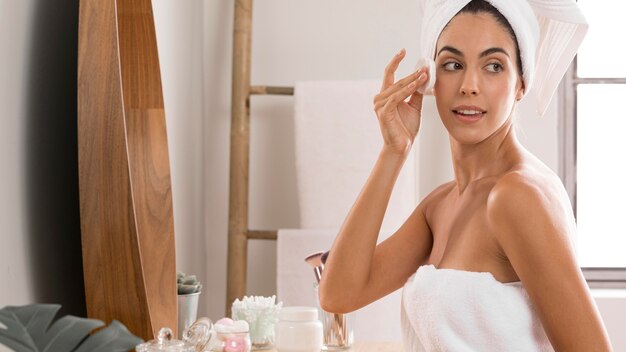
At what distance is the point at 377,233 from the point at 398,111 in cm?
18

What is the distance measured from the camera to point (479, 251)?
1034mm

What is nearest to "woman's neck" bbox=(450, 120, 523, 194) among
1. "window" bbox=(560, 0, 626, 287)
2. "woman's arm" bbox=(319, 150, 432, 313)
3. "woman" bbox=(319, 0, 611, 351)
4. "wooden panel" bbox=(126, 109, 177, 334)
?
"woman" bbox=(319, 0, 611, 351)

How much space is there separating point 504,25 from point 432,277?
329mm

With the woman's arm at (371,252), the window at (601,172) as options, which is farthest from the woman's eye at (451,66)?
the window at (601,172)

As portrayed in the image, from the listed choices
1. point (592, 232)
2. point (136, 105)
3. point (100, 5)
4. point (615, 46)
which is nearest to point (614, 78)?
point (615, 46)

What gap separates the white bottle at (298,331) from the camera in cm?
165

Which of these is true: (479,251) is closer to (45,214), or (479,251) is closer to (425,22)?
(425,22)

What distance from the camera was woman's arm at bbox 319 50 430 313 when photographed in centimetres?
121

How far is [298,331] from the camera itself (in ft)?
5.43

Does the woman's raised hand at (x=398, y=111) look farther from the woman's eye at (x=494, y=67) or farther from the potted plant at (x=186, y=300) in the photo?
the potted plant at (x=186, y=300)

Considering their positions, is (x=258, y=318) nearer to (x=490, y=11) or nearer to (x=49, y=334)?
(x=490, y=11)

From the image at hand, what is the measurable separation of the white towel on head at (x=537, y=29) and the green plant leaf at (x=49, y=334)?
0.66 m

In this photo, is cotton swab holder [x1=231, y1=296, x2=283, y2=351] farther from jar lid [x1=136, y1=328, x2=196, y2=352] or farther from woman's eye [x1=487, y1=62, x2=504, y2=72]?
woman's eye [x1=487, y1=62, x2=504, y2=72]

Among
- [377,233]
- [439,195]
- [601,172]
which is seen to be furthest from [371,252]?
[601,172]
